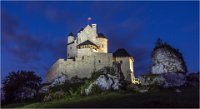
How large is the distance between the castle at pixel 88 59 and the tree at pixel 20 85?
27.6 feet

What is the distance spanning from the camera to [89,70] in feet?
245

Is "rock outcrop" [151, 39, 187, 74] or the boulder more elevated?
"rock outcrop" [151, 39, 187, 74]

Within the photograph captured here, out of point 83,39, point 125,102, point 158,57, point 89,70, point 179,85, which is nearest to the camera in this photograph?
point 125,102

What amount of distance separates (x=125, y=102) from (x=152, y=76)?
55.0 ft

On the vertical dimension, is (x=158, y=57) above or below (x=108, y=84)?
above

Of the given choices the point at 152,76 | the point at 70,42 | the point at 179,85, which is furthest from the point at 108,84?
the point at 70,42

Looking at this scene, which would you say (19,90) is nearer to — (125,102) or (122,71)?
(122,71)

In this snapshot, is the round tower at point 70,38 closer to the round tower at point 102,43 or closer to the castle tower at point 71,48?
the castle tower at point 71,48

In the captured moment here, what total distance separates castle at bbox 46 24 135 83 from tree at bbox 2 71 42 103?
840cm

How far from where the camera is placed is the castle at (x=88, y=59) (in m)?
74.8

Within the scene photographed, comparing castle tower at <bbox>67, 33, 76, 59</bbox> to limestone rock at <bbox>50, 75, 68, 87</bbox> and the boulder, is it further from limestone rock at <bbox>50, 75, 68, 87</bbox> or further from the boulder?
the boulder

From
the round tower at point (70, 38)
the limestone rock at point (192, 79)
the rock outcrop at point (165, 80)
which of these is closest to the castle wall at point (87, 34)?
the round tower at point (70, 38)

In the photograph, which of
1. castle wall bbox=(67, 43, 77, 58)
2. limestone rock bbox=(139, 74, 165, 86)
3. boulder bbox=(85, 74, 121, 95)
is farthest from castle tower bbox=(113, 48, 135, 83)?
limestone rock bbox=(139, 74, 165, 86)

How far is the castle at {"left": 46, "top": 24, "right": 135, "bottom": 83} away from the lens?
74750mm
